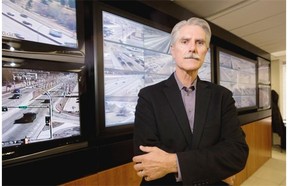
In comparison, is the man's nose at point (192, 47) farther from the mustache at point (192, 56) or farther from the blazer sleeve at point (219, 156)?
the blazer sleeve at point (219, 156)

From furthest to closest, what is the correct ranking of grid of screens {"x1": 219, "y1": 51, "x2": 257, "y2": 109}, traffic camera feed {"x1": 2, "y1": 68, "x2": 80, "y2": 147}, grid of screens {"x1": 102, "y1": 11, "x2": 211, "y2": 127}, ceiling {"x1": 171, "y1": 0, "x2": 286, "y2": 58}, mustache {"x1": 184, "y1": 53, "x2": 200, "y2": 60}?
grid of screens {"x1": 219, "y1": 51, "x2": 257, "y2": 109} → ceiling {"x1": 171, "y1": 0, "x2": 286, "y2": 58} → grid of screens {"x1": 102, "y1": 11, "x2": 211, "y2": 127} → traffic camera feed {"x1": 2, "y1": 68, "x2": 80, "y2": 147} → mustache {"x1": 184, "y1": 53, "x2": 200, "y2": 60}

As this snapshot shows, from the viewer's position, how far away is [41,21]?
110 centimetres

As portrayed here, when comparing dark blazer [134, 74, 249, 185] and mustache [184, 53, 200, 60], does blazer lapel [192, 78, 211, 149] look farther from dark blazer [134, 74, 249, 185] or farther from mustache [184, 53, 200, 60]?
mustache [184, 53, 200, 60]

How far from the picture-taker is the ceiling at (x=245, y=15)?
6.33ft

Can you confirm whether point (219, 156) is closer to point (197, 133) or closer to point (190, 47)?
point (197, 133)

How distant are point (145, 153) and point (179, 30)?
1.94 ft

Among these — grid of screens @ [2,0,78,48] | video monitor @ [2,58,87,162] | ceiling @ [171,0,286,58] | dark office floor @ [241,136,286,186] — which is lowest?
dark office floor @ [241,136,286,186]

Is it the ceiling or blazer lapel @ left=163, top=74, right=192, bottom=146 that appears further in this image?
the ceiling

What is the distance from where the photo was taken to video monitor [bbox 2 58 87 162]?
0.97 metres

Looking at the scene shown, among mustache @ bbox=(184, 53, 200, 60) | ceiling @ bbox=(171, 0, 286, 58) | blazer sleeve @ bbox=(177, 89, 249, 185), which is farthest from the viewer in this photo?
ceiling @ bbox=(171, 0, 286, 58)

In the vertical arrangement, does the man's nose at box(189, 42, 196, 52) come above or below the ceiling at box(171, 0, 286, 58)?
below

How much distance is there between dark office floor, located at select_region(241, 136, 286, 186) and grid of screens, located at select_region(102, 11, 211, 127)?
252 cm

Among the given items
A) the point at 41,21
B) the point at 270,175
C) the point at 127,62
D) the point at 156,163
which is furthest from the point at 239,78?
the point at 41,21

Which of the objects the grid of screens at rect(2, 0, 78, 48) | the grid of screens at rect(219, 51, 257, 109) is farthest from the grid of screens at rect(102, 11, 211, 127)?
the grid of screens at rect(219, 51, 257, 109)
